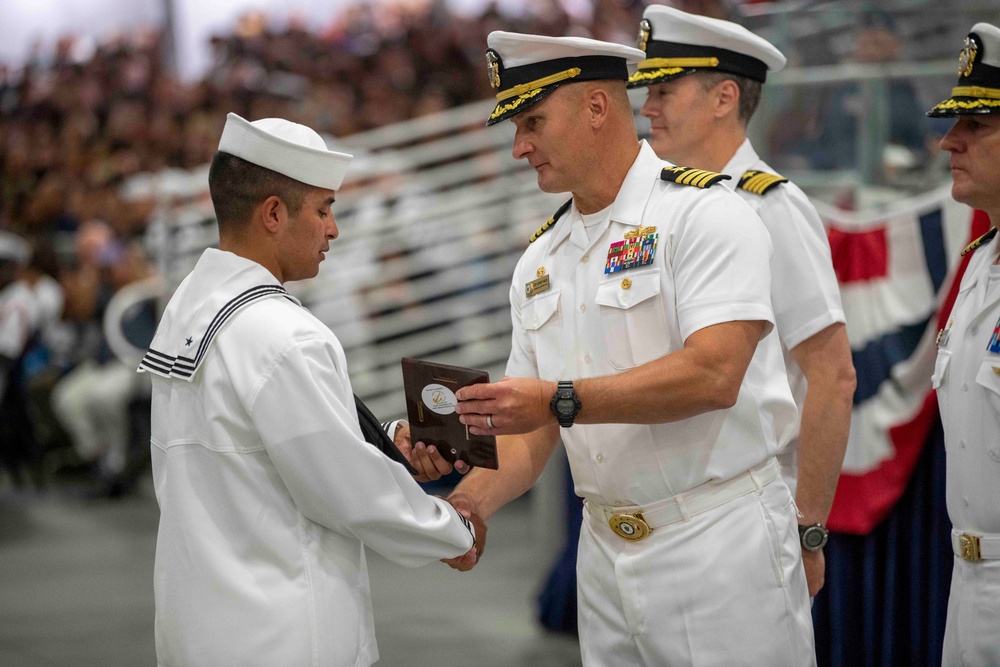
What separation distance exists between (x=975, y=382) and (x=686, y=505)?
24.7 inches

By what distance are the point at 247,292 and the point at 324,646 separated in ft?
1.97

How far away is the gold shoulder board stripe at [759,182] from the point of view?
254 centimetres

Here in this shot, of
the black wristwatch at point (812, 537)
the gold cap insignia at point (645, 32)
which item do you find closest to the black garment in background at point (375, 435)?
the black wristwatch at point (812, 537)

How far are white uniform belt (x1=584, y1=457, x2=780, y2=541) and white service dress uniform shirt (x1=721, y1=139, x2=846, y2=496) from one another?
43 centimetres

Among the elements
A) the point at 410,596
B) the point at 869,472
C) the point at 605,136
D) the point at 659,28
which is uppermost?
the point at 659,28

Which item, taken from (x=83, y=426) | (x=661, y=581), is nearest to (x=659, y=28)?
(x=661, y=581)

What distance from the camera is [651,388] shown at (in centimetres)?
190

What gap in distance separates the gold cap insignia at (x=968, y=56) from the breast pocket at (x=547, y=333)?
3.10ft

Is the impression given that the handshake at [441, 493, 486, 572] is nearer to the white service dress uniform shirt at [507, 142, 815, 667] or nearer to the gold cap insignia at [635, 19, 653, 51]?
the white service dress uniform shirt at [507, 142, 815, 667]

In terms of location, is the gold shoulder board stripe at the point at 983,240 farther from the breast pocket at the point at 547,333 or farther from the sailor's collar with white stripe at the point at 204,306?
the sailor's collar with white stripe at the point at 204,306

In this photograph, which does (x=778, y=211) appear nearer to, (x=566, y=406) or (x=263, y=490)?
(x=566, y=406)

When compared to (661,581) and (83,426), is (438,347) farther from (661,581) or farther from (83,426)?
(661,581)

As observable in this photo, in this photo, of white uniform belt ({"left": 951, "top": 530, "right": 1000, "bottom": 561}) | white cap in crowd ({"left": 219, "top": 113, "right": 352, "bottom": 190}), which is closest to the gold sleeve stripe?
white cap in crowd ({"left": 219, "top": 113, "right": 352, "bottom": 190})

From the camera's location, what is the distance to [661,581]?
205 cm
